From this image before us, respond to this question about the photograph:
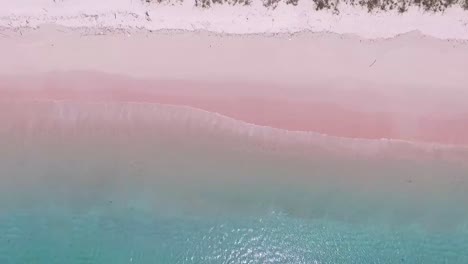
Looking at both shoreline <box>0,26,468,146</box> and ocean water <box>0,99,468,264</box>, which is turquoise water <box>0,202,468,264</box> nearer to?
ocean water <box>0,99,468,264</box>

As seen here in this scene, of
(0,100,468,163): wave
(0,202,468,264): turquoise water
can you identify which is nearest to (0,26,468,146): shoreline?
(0,100,468,163): wave

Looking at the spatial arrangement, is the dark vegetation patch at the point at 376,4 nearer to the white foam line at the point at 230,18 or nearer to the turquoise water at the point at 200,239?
the white foam line at the point at 230,18

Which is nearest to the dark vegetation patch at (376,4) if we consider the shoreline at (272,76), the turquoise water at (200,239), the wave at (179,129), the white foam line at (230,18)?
the white foam line at (230,18)

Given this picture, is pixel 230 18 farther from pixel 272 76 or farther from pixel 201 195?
pixel 201 195

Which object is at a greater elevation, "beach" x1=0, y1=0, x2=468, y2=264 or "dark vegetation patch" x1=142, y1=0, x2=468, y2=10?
"dark vegetation patch" x1=142, y1=0, x2=468, y2=10

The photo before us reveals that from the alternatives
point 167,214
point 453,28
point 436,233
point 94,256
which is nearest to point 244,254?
point 167,214

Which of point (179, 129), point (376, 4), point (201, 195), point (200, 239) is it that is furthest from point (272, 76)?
point (200, 239)
